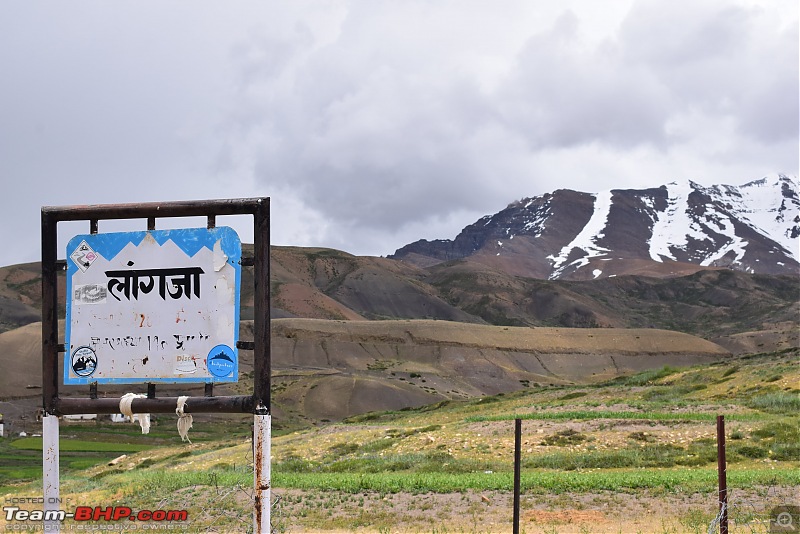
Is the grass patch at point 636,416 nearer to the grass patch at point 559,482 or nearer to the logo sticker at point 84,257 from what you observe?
the grass patch at point 559,482

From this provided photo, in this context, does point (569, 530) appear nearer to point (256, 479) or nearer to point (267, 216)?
point (256, 479)

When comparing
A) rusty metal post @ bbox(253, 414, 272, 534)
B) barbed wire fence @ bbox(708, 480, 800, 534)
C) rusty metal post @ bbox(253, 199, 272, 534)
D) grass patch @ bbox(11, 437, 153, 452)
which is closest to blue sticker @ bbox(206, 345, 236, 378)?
rusty metal post @ bbox(253, 199, 272, 534)

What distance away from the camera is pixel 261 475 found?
664cm

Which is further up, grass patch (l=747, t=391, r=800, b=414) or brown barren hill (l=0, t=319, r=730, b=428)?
grass patch (l=747, t=391, r=800, b=414)

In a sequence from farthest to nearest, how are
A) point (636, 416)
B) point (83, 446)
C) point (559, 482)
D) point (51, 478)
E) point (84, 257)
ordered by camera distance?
point (83, 446), point (636, 416), point (559, 482), point (84, 257), point (51, 478)

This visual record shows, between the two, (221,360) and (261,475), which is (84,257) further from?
(261,475)

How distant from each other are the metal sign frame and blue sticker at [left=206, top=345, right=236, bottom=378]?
13cm

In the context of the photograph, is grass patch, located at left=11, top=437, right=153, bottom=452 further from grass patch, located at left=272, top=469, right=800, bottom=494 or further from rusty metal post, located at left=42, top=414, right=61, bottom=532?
rusty metal post, located at left=42, top=414, right=61, bottom=532

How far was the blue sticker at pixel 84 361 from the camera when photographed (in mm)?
7398

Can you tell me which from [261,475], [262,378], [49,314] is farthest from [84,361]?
[261,475]

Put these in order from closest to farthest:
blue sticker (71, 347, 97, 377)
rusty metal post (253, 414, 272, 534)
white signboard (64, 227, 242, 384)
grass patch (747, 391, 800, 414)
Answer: rusty metal post (253, 414, 272, 534) → white signboard (64, 227, 242, 384) → blue sticker (71, 347, 97, 377) → grass patch (747, 391, 800, 414)

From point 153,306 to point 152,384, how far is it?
0.76 metres

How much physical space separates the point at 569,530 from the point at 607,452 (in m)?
9.94

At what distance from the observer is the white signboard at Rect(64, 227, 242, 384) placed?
7215 mm
